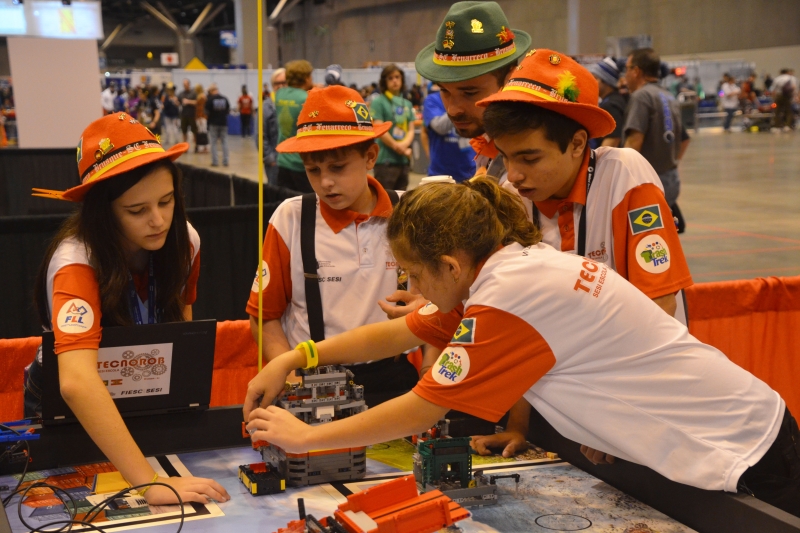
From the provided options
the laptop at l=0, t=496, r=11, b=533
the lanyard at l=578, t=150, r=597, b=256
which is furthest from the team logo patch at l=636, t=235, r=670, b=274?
the laptop at l=0, t=496, r=11, b=533

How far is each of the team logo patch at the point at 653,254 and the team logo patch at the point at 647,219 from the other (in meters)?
0.02

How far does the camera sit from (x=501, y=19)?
2.28m

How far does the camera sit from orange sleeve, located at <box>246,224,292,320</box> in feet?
7.30

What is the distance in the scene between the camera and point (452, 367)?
4.48 ft

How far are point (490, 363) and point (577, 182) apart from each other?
63 cm

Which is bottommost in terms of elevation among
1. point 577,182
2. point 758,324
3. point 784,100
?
point 758,324

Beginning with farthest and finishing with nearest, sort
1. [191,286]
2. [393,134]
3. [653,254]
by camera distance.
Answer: [393,134]
[191,286]
[653,254]

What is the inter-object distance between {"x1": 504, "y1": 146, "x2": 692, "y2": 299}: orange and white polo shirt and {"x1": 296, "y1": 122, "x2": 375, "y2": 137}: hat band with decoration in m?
0.57

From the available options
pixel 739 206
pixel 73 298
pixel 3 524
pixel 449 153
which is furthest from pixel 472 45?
pixel 739 206

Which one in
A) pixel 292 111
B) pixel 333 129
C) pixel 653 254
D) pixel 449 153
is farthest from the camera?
pixel 292 111

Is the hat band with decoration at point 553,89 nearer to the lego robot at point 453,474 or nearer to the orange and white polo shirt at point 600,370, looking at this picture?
the orange and white polo shirt at point 600,370

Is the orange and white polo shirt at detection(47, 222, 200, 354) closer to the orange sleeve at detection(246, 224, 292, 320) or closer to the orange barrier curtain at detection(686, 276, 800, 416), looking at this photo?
the orange sleeve at detection(246, 224, 292, 320)

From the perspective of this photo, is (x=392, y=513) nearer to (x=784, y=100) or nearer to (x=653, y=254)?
(x=653, y=254)

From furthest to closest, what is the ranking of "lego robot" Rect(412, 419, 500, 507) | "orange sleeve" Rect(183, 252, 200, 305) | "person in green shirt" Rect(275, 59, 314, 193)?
"person in green shirt" Rect(275, 59, 314, 193) → "orange sleeve" Rect(183, 252, 200, 305) → "lego robot" Rect(412, 419, 500, 507)
